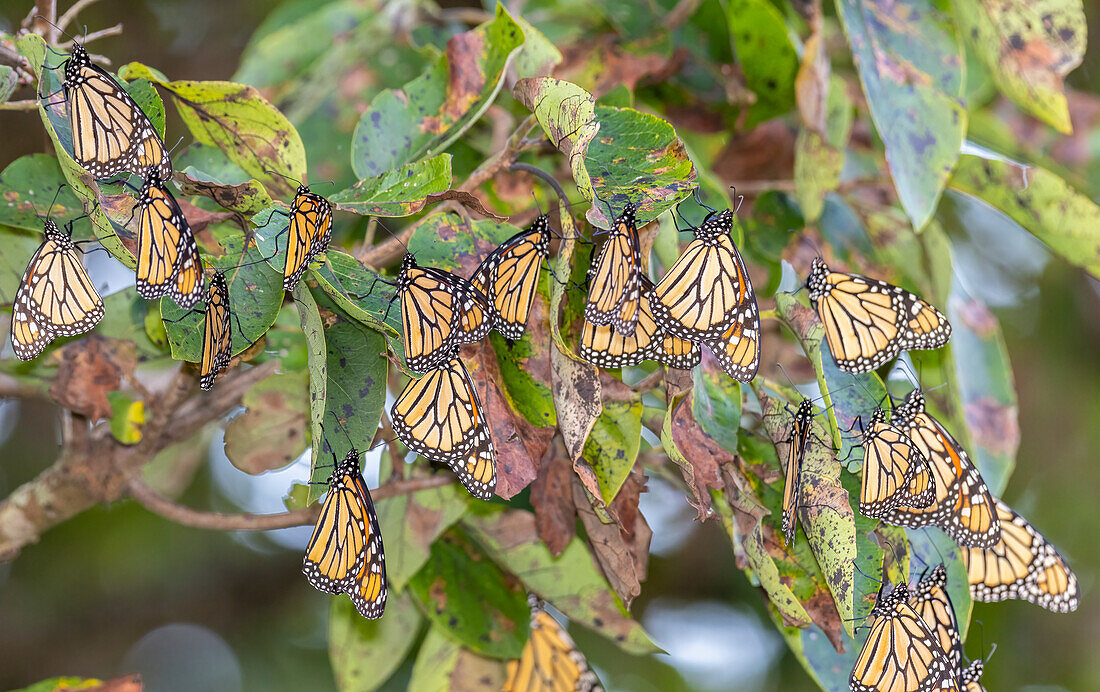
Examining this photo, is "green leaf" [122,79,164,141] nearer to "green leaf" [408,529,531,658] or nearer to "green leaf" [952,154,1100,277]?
"green leaf" [408,529,531,658]

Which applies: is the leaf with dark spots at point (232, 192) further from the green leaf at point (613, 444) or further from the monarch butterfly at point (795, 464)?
the monarch butterfly at point (795, 464)

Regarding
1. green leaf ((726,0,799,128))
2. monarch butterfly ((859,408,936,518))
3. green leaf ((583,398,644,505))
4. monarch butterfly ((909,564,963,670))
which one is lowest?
monarch butterfly ((909,564,963,670))

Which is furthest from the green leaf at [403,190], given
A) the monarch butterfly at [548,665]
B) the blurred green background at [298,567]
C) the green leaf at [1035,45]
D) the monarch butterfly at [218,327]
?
the blurred green background at [298,567]

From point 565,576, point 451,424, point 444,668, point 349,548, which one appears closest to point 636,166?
point 451,424

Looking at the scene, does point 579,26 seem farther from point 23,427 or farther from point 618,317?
point 23,427

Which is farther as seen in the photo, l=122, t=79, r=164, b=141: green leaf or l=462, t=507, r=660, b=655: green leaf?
l=462, t=507, r=660, b=655: green leaf

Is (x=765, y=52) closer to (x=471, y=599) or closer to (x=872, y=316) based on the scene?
(x=872, y=316)

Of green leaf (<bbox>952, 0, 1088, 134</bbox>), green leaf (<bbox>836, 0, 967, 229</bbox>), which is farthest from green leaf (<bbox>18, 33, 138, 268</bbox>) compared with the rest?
green leaf (<bbox>952, 0, 1088, 134</bbox>)
